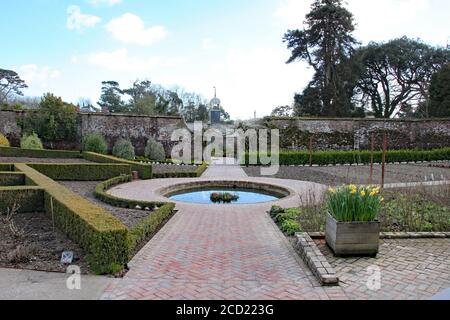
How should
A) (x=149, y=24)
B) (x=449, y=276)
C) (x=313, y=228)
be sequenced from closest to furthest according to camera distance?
(x=449, y=276) < (x=313, y=228) < (x=149, y=24)

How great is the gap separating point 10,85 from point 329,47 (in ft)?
108

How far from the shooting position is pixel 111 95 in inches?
1603

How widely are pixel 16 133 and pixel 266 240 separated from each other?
20.1 metres

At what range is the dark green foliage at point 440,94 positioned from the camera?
25.6 m

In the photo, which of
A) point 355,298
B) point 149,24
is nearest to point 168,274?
point 355,298

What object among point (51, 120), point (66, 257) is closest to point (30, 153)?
point (51, 120)

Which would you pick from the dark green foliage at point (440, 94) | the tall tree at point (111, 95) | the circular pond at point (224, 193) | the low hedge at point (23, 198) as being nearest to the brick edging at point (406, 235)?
the circular pond at point (224, 193)

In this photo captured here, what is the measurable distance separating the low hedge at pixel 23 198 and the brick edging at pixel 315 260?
4964 mm

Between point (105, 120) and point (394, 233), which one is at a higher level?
point (105, 120)

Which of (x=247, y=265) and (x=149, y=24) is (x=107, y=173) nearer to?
(x=149, y=24)

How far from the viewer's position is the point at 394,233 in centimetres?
542

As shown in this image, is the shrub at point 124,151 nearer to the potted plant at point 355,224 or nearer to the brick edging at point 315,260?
the brick edging at point 315,260
